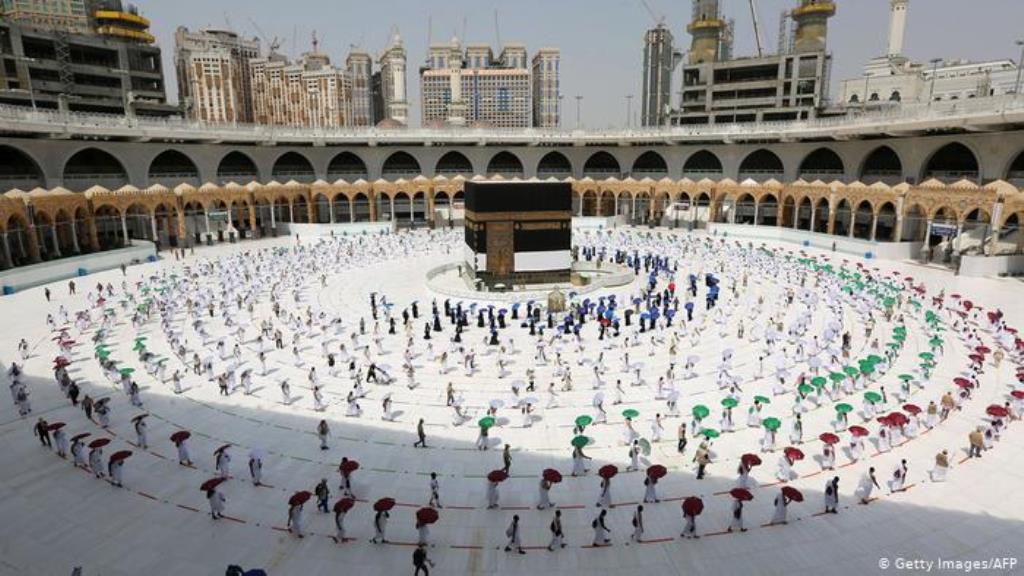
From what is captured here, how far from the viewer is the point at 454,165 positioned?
6353 cm

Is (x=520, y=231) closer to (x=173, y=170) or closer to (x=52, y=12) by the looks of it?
(x=173, y=170)

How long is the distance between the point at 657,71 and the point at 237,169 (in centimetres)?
11360

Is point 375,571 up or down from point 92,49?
down

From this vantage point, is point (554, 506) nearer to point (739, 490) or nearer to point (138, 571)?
point (739, 490)

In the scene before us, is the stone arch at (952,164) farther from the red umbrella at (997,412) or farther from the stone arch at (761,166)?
the red umbrella at (997,412)

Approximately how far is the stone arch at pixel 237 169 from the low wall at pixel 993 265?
56.5 m

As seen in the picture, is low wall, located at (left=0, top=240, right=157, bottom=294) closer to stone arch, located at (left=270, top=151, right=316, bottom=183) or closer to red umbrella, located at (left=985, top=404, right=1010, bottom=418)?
stone arch, located at (left=270, top=151, right=316, bottom=183)

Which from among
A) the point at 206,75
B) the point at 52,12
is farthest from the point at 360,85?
the point at 52,12

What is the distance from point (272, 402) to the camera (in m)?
16.8

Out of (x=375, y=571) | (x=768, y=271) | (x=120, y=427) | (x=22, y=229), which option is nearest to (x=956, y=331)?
(x=768, y=271)

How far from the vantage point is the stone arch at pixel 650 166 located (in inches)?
2393

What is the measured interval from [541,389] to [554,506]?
589 cm

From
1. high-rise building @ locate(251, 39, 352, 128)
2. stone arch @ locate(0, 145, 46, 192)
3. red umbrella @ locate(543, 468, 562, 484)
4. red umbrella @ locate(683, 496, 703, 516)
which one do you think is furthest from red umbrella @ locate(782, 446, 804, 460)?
high-rise building @ locate(251, 39, 352, 128)

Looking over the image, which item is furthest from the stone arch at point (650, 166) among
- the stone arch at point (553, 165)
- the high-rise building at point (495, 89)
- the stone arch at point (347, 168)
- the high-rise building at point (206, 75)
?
the high-rise building at point (495, 89)
